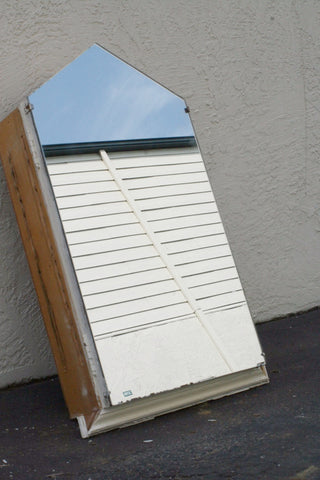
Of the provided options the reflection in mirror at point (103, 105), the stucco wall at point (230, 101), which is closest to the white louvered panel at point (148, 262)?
the reflection in mirror at point (103, 105)

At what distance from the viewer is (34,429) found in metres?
2.66

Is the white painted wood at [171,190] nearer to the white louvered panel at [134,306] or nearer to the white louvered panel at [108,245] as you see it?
the white louvered panel at [108,245]

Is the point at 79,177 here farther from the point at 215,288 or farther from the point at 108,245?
the point at 215,288

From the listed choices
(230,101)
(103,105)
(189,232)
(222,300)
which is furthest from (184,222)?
(230,101)

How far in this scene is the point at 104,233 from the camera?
277 centimetres

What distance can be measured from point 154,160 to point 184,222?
0.31 meters

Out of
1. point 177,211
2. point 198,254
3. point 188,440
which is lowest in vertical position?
point 188,440

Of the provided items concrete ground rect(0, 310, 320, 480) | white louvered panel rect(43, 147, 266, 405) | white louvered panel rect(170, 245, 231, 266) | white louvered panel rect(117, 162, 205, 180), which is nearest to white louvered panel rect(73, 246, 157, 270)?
white louvered panel rect(43, 147, 266, 405)

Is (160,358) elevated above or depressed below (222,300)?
below

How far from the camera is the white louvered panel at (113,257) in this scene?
2.65 meters

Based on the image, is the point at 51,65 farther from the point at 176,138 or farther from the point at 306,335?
the point at 306,335

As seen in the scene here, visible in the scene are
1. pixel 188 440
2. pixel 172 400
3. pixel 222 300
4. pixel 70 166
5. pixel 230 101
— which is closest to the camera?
pixel 188 440

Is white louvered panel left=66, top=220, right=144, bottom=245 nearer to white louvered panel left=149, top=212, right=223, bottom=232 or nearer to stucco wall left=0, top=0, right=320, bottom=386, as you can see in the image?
white louvered panel left=149, top=212, right=223, bottom=232

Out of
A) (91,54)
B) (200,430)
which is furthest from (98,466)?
(91,54)
